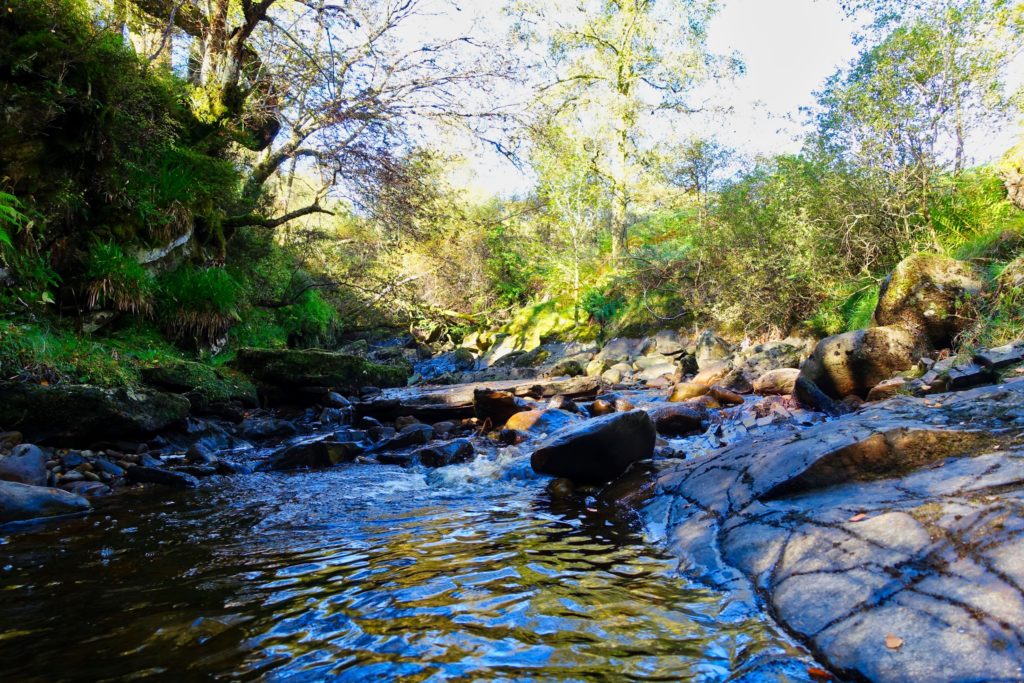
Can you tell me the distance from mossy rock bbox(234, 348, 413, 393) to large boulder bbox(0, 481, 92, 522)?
A: 5416 mm

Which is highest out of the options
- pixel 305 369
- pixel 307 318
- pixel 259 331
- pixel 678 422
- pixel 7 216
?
pixel 7 216

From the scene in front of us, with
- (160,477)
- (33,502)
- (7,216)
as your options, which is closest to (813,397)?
(160,477)

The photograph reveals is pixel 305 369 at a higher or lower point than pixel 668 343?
higher

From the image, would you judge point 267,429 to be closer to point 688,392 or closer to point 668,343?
point 688,392

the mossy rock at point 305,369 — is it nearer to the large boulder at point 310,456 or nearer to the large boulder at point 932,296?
the large boulder at point 310,456

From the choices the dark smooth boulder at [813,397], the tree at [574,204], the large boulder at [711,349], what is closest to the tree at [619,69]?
the tree at [574,204]

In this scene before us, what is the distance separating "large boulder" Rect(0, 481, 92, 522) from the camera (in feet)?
12.0

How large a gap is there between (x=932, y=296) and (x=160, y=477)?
9.12 metres

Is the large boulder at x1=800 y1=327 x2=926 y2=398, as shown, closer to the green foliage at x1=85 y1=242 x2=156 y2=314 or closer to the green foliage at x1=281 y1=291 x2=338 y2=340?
the green foliage at x1=85 y1=242 x2=156 y2=314

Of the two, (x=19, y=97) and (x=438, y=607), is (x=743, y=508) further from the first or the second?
(x=19, y=97)

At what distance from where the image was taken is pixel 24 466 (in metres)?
4.35

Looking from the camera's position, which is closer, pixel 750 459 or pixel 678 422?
pixel 750 459

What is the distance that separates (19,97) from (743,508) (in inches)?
307

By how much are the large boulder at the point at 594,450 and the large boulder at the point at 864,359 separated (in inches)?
158
